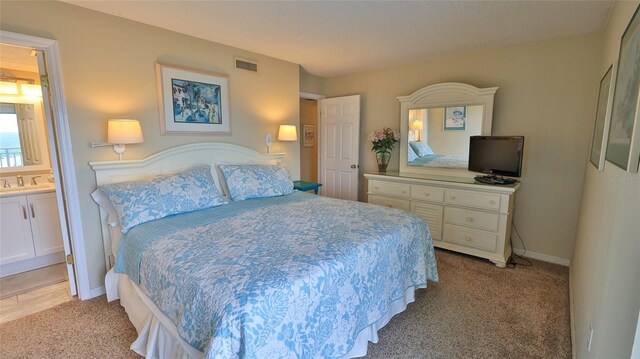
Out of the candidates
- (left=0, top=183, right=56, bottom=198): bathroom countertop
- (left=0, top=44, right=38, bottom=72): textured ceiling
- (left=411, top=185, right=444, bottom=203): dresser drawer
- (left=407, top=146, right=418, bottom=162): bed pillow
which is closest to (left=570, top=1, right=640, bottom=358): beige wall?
(left=411, top=185, right=444, bottom=203): dresser drawer

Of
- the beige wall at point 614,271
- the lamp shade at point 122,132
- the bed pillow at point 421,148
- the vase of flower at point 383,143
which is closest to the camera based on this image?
the beige wall at point 614,271

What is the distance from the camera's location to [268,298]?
4.09 ft

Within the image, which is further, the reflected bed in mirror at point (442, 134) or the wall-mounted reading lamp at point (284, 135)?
the wall-mounted reading lamp at point (284, 135)

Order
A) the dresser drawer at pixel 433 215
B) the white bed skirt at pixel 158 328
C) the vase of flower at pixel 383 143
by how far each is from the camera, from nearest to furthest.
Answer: the white bed skirt at pixel 158 328, the dresser drawer at pixel 433 215, the vase of flower at pixel 383 143

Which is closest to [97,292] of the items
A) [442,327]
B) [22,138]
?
[22,138]

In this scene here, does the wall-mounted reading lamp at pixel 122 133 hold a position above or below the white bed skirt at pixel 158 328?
above

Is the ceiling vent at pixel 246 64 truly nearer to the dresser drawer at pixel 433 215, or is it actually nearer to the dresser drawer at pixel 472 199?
the dresser drawer at pixel 433 215

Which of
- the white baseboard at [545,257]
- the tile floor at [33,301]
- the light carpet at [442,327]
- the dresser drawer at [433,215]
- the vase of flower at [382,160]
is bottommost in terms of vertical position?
the tile floor at [33,301]

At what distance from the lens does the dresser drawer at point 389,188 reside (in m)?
3.68

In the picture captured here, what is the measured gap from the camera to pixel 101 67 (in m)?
2.48

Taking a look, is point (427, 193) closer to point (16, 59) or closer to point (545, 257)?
point (545, 257)

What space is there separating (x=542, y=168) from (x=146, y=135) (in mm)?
4101

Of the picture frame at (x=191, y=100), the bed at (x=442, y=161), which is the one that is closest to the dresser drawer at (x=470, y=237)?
the bed at (x=442, y=161)

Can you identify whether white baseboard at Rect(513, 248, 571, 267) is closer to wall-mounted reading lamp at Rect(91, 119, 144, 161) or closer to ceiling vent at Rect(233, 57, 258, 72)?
ceiling vent at Rect(233, 57, 258, 72)
